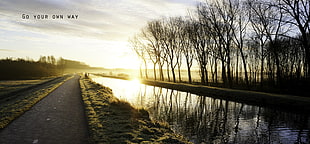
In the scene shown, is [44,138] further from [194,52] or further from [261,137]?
[194,52]

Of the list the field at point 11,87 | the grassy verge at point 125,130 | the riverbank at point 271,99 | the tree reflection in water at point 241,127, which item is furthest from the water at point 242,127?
the field at point 11,87

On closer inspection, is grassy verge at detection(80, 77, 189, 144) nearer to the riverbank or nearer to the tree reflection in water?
the tree reflection in water

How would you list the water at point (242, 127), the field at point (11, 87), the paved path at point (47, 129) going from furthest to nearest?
the field at point (11, 87) → the water at point (242, 127) → the paved path at point (47, 129)

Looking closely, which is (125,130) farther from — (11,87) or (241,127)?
(11,87)

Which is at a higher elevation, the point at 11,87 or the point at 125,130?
the point at 11,87

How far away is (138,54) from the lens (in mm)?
59875

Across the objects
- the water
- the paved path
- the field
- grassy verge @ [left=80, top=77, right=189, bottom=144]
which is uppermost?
the field

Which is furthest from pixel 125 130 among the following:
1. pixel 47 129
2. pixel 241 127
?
pixel 241 127

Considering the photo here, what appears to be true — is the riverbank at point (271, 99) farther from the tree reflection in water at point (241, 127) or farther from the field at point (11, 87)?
the field at point (11, 87)

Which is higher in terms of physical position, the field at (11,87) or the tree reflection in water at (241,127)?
the field at (11,87)

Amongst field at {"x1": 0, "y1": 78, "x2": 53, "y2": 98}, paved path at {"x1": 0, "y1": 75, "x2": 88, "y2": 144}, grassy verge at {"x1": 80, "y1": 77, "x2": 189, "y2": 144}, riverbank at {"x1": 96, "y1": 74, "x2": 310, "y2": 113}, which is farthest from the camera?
field at {"x1": 0, "y1": 78, "x2": 53, "y2": 98}

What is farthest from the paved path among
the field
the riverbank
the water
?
the riverbank

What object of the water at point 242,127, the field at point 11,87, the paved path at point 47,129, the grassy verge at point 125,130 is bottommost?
the water at point 242,127

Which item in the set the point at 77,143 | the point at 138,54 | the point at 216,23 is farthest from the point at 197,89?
the point at 138,54
